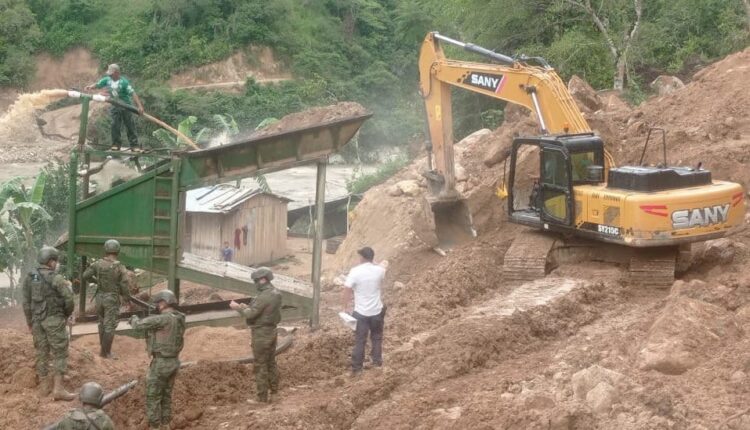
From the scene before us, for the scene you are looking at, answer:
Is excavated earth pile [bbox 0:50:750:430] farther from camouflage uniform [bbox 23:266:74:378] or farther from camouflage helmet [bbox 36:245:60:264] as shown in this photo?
camouflage helmet [bbox 36:245:60:264]

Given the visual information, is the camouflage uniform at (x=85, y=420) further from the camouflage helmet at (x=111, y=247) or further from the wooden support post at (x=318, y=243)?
the wooden support post at (x=318, y=243)

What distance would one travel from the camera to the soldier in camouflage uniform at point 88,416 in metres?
7.86

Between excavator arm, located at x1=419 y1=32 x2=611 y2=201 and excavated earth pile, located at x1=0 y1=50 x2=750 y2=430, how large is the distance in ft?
3.67

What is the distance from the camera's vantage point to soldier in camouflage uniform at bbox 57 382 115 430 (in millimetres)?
7855

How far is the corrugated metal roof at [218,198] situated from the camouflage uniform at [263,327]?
48.1ft

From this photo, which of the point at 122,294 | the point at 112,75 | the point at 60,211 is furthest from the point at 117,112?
the point at 60,211

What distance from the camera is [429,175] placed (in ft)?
58.4

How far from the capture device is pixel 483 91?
17188 mm

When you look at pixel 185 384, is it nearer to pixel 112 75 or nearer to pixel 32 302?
pixel 32 302

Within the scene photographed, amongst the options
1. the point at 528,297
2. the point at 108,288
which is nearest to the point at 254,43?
the point at 528,297

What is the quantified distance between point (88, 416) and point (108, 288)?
4.33 m

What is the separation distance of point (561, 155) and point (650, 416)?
664 centimetres

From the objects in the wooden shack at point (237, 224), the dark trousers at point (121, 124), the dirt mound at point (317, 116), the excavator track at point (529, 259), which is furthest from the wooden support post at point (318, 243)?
the dirt mound at point (317, 116)

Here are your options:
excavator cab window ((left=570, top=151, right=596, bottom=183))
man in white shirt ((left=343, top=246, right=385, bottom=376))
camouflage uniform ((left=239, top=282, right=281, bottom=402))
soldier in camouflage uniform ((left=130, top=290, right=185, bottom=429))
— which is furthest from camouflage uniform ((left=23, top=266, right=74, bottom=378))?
excavator cab window ((left=570, top=151, right=596, bottom=183))
